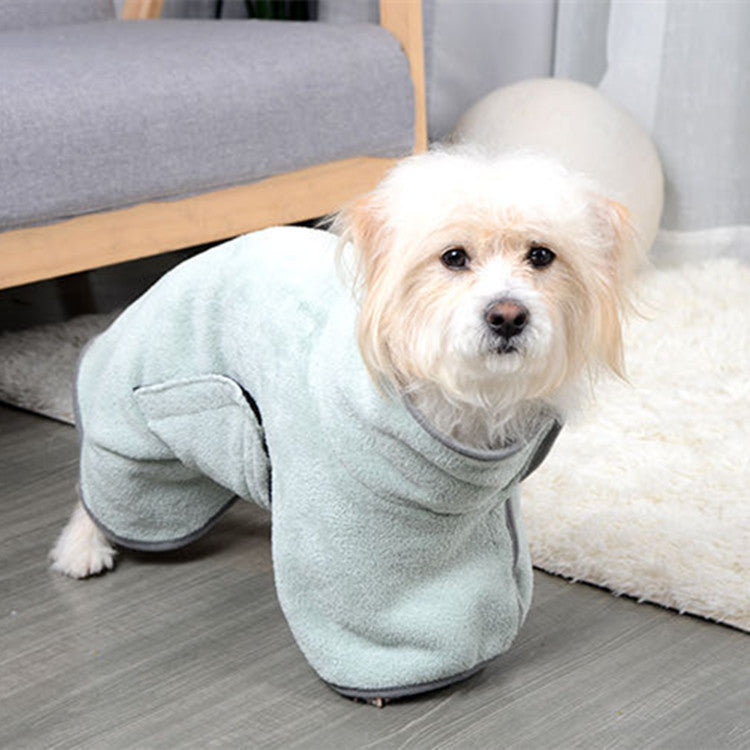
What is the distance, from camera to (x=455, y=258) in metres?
0.97

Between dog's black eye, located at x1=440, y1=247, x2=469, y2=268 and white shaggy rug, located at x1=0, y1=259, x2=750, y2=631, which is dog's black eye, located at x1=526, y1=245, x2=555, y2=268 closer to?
dog's black eye, located at x1=440, y1=247, x2=469, y2=268

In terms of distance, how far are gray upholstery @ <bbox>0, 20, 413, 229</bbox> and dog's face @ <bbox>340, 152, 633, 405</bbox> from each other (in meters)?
0.83

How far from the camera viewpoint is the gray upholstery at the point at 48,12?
2443mm

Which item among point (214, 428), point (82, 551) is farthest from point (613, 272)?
point (82, 551)

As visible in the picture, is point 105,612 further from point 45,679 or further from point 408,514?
point 408,514

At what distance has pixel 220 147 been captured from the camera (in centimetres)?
189

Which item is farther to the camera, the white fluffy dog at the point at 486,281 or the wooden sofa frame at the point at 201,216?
the wooden sofa frame at the point at 201,216

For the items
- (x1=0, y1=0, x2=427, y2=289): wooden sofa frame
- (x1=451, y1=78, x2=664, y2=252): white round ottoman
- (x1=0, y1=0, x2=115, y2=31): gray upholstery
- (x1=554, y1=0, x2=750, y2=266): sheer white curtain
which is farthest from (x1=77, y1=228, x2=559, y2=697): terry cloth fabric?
(x1=554, y1=0, x2=750, y2=266): sheer white curtain

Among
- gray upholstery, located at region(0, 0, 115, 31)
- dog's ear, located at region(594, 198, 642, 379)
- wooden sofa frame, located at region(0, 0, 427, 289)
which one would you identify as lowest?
wooden sofa frame, located at region(0, 0, 427, 289)

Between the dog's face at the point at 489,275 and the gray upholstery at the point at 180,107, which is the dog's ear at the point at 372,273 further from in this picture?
the gray upholstery at the point at 180,107

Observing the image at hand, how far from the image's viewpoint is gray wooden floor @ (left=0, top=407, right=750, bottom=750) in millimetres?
1072

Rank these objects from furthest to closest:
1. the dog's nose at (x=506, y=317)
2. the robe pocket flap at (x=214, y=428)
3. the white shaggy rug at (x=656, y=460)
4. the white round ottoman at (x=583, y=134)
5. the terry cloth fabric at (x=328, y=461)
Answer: the white round ottoman at (x=583, y=134) < the white shaggy rug at (x=656, y=460) < the robe pocket flap at (x=214, y=428) < the terry cloth fabric at (x=328, y=461) < the dog's nose at (x=506, y=317)

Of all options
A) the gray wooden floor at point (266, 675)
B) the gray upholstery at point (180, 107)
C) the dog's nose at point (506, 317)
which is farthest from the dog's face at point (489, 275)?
the gray upholstery at point (180, 107)

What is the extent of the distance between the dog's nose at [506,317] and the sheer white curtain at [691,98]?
1.83m
